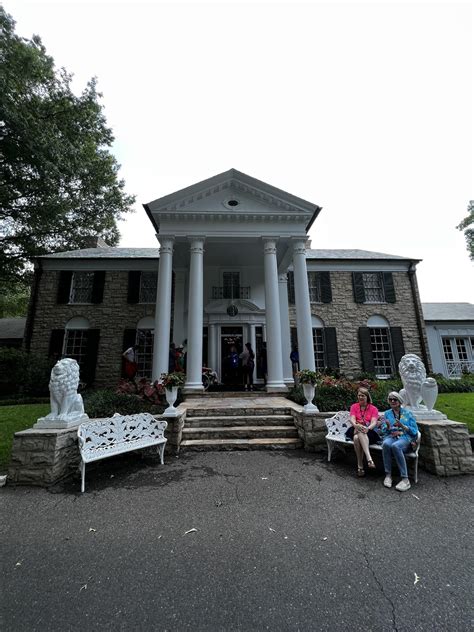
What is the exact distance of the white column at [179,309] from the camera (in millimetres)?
11305

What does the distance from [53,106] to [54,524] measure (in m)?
15.6

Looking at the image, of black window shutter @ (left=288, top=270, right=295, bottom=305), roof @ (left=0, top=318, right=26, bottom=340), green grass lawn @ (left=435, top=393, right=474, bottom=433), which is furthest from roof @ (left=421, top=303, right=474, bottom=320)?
roof @ (left=0, top=318, right=26, bottom=340)

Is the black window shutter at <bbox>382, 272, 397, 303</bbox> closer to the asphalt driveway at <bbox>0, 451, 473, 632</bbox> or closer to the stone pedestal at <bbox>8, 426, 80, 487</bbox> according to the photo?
the asphalt driveway at <bbox>0, 451, 473, 632</bbox>

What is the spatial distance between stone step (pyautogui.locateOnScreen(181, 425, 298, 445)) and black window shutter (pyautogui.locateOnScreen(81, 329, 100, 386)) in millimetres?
8864

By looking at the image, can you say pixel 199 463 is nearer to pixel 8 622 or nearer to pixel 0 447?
pixel 8 622

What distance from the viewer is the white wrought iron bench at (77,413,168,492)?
3.95 metres

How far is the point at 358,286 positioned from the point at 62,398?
44.9ft

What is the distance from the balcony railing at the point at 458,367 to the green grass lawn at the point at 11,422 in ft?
59.4

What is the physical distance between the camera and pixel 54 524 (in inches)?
111

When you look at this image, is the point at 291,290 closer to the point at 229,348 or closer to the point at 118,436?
the point at 229,348

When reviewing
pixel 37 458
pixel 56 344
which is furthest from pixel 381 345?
pixel 56 344

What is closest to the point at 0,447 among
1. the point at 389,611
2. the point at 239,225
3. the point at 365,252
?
the point at 389,611

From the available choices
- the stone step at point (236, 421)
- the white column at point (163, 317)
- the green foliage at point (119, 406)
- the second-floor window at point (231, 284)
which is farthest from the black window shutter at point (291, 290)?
the green foliage at point (119, 406)

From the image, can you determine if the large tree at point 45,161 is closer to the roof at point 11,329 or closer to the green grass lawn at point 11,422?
the roof at point 11,329
